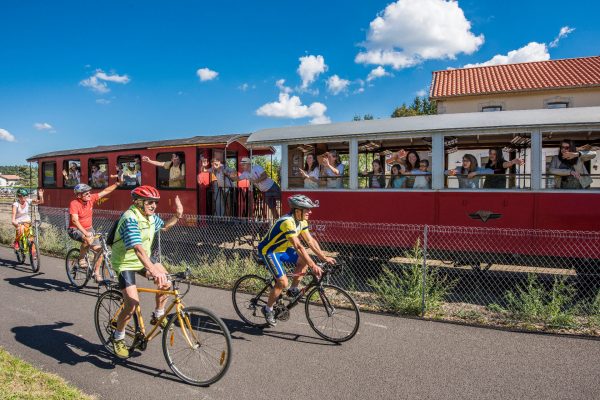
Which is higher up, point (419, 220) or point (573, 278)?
point (419, 220)

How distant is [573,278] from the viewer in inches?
286

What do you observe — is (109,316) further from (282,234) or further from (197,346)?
(282,234)

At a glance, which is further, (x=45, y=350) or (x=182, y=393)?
(x=45, y=350)

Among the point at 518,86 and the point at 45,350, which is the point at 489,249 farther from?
the point at 518,86

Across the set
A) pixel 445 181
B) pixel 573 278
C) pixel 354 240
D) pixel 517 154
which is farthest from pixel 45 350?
pixel 517 154

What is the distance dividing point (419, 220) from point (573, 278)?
2.80 m

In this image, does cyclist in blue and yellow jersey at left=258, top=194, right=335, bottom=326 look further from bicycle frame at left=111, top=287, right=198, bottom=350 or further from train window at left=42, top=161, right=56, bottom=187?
train window at left=42, top=161, right=56, bottom=187

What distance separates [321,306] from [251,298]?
105 cm

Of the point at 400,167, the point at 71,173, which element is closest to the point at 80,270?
the point at 400,167

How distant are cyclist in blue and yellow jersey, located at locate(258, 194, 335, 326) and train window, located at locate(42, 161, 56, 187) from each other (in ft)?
47.6

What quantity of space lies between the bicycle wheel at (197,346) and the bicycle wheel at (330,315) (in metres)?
1.42

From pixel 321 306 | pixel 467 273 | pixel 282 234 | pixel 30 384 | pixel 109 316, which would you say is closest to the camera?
pixel 30 384

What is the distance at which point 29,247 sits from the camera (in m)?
8.66

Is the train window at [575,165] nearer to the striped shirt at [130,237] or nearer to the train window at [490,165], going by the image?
the train window at [490,165]
